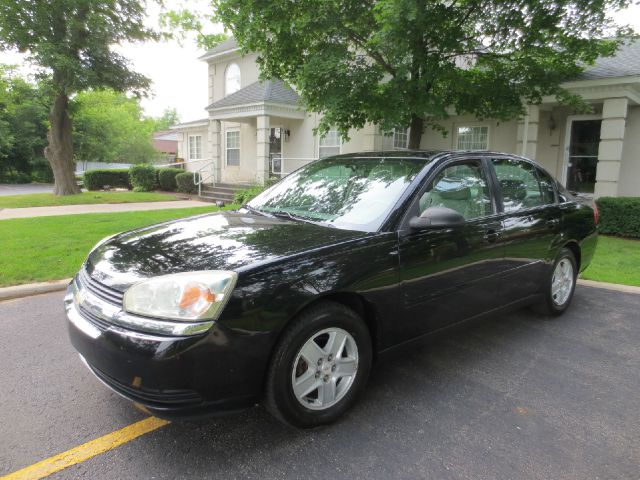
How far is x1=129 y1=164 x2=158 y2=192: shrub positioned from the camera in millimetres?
20203

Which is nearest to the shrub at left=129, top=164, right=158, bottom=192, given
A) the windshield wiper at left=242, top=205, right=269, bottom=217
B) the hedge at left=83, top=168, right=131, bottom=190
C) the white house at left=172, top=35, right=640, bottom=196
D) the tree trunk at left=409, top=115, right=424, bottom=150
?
the white house at left=172, top=35, right=640, bottom=196

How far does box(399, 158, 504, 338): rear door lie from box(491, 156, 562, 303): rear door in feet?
0.56

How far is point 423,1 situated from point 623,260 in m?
5.22

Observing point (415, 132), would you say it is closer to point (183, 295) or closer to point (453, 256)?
point (453, 256)

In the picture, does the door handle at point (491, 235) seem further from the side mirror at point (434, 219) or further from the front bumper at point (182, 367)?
the front bumper at point (182, 367)

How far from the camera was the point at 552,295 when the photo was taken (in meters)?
4.48

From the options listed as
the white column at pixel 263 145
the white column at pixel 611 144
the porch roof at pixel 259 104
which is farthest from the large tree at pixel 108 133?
the white column at pixel 611 144

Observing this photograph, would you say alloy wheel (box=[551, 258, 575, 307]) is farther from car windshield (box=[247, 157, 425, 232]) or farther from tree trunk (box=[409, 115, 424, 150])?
tree trunk (box=[409, 115, 424, 150])

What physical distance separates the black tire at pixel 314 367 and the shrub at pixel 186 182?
54.7 ft

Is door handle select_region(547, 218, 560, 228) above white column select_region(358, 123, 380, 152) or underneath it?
underneath

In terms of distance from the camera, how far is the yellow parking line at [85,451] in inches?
87.5

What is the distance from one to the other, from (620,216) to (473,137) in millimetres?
5733

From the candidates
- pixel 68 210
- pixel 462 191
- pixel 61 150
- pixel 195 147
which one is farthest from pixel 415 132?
pixel 195 147

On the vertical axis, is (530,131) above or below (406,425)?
above
